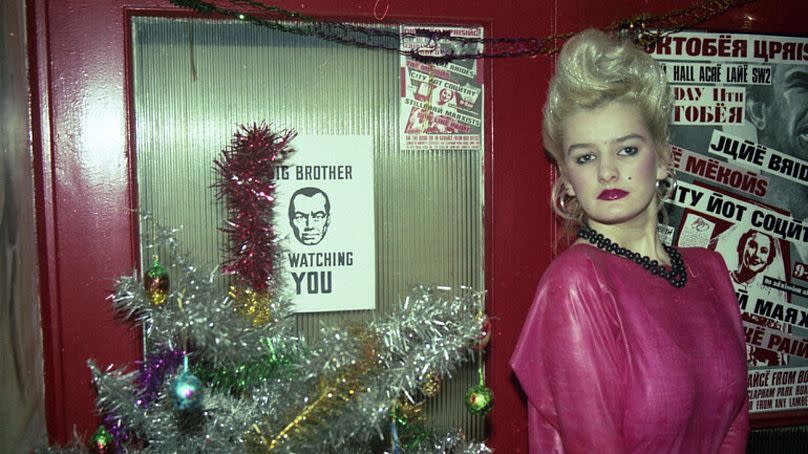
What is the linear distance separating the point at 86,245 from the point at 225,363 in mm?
443

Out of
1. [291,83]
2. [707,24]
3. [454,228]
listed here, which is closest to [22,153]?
[291,83]

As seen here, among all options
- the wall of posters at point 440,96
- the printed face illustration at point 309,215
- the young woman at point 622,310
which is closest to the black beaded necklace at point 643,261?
the young woman at point 622,310

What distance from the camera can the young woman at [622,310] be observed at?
3.24ft

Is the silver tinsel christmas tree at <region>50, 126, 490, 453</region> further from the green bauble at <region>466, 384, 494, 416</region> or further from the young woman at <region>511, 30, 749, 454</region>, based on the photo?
the young woman at <region>511, 30, 749, 454</region>

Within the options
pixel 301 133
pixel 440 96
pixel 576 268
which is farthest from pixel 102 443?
pixel 440 96

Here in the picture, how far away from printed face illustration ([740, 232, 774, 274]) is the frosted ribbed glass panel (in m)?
0.62

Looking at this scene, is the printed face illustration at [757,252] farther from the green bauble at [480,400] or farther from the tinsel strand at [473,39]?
the green bauble at [480,400]

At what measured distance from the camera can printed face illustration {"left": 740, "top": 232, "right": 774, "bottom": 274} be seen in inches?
58.4

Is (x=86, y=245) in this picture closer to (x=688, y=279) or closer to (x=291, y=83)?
(x=291, y=83)

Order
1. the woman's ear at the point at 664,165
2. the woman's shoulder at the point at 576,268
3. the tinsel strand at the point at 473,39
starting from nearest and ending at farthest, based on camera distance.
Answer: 1. the woman's shoulder at the point at 576,268
2. the woman's ear at the point at 664,165
3. the tinsel strand at the point at 473,39

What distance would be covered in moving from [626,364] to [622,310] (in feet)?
0.28

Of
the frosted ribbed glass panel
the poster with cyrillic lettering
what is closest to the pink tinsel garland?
the frosted ribbed glass panel

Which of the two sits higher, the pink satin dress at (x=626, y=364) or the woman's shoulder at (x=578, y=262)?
the woman's shoulder at (x=578, y=262)

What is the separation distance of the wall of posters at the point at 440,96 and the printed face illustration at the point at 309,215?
21 centimetres
